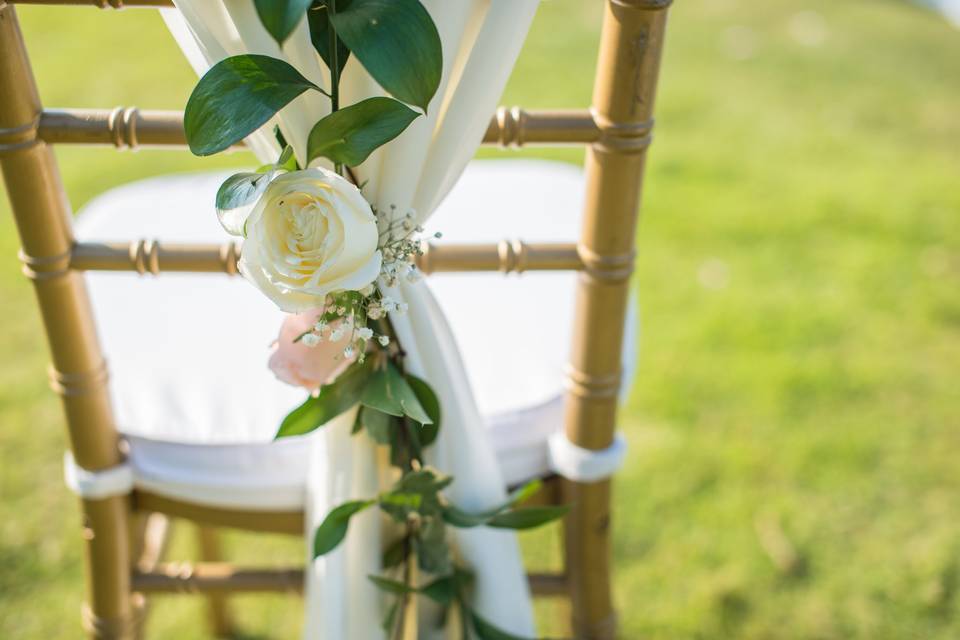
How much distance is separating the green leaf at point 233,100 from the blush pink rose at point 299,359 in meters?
0.18

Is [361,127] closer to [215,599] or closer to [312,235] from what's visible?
[312,235]

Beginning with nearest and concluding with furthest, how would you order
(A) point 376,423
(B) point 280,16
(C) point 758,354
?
Answer: (B) point 280,16 → (A) point 376,423 → (C) point 758,354

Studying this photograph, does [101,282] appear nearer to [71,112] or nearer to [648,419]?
[71,112]

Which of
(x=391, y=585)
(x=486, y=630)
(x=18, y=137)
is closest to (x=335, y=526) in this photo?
(x=391, y=585)

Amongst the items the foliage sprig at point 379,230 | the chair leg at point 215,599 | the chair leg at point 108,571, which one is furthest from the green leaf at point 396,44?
the chair leg at point 215,599

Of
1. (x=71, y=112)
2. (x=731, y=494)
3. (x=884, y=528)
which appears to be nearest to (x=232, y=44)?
(x=71, y=112)

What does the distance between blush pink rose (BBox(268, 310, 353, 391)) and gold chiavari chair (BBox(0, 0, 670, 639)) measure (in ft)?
0.38

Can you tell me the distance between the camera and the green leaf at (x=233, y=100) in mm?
575

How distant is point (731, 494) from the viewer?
1644mm

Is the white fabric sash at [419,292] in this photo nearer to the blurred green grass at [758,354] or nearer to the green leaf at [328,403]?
the green leaf at [328,403]

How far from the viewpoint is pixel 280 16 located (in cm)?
51

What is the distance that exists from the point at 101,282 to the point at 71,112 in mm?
427

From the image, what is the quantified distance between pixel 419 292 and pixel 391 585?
27 centimetres

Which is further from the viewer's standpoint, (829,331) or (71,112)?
(829,331)
